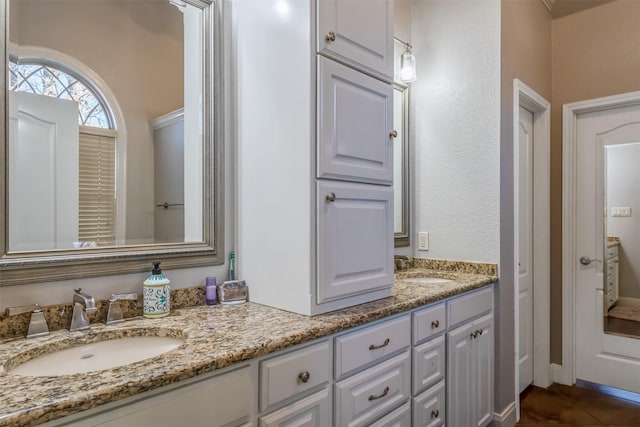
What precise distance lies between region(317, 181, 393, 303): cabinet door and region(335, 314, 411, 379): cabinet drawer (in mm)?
150

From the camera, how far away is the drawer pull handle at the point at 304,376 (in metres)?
1.17

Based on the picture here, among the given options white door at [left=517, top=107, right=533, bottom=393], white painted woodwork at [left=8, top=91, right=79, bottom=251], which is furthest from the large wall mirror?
white door at [left=517, top=107, right=533, bottom=393]

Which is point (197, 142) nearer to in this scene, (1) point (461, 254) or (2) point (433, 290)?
(2) point (433, 290)

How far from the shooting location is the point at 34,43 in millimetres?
1206

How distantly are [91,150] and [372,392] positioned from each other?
1.33 meters

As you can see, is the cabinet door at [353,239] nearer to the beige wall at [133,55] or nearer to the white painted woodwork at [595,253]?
the beige wall at [133,55]

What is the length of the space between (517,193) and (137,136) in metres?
2.13

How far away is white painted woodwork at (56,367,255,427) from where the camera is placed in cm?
82

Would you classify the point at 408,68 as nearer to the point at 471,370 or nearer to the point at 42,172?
the point at 471,370

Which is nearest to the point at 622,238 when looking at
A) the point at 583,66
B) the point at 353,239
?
the point at 583,66

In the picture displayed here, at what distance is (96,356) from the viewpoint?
44.4 inches

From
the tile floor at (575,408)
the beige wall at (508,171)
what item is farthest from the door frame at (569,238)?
the beige wall at (508,171)

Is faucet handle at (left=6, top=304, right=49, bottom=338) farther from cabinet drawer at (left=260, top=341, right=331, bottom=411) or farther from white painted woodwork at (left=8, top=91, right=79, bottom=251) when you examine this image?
cabinet drawer at (left=260, top=341, right=331, bottom=411)

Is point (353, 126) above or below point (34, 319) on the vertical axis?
above
